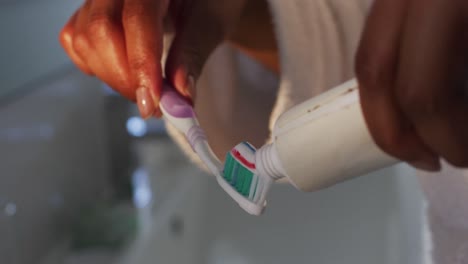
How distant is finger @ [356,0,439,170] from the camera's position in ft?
0.36

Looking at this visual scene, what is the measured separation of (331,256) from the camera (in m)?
0.68

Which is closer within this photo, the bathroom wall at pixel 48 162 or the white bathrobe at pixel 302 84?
the white bathrobe at pixel 302 84

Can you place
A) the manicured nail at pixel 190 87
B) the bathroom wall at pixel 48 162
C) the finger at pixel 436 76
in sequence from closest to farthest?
1. the finger at pixel 436 76
2. the manicured nail at pixel 190 87
3. the bathroom wall at pixel 48 162

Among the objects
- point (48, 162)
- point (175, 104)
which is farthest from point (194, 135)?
point (48, 162)

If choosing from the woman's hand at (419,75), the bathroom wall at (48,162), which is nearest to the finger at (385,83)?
the woman's hand at (419,75)

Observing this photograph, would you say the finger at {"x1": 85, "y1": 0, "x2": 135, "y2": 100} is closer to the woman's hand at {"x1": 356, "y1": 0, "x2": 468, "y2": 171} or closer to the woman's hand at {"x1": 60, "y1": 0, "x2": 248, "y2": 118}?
the woman's hand at {"x1": 60, "y1": 0, "x2": 248, "y2": 118}

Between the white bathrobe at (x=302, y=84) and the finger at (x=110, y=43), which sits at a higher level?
the finger at (x=110, y=43)

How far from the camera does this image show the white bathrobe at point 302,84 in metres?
0.23

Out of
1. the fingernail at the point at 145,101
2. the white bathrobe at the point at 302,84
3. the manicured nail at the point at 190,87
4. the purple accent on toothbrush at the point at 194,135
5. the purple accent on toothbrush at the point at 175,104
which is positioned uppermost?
the fingernail at the point at 145,101

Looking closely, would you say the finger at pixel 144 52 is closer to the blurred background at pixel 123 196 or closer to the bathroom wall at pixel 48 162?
the blurred background at pixel 123 196

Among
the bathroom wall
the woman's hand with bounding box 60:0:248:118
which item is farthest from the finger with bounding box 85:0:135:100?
the bathroom wall

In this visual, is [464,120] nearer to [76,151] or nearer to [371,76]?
[371,76]

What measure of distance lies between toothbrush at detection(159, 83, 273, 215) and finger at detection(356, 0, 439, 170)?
0.04 metres

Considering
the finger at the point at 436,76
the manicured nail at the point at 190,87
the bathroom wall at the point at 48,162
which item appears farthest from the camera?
the bathroom wall at the point at 48,162
